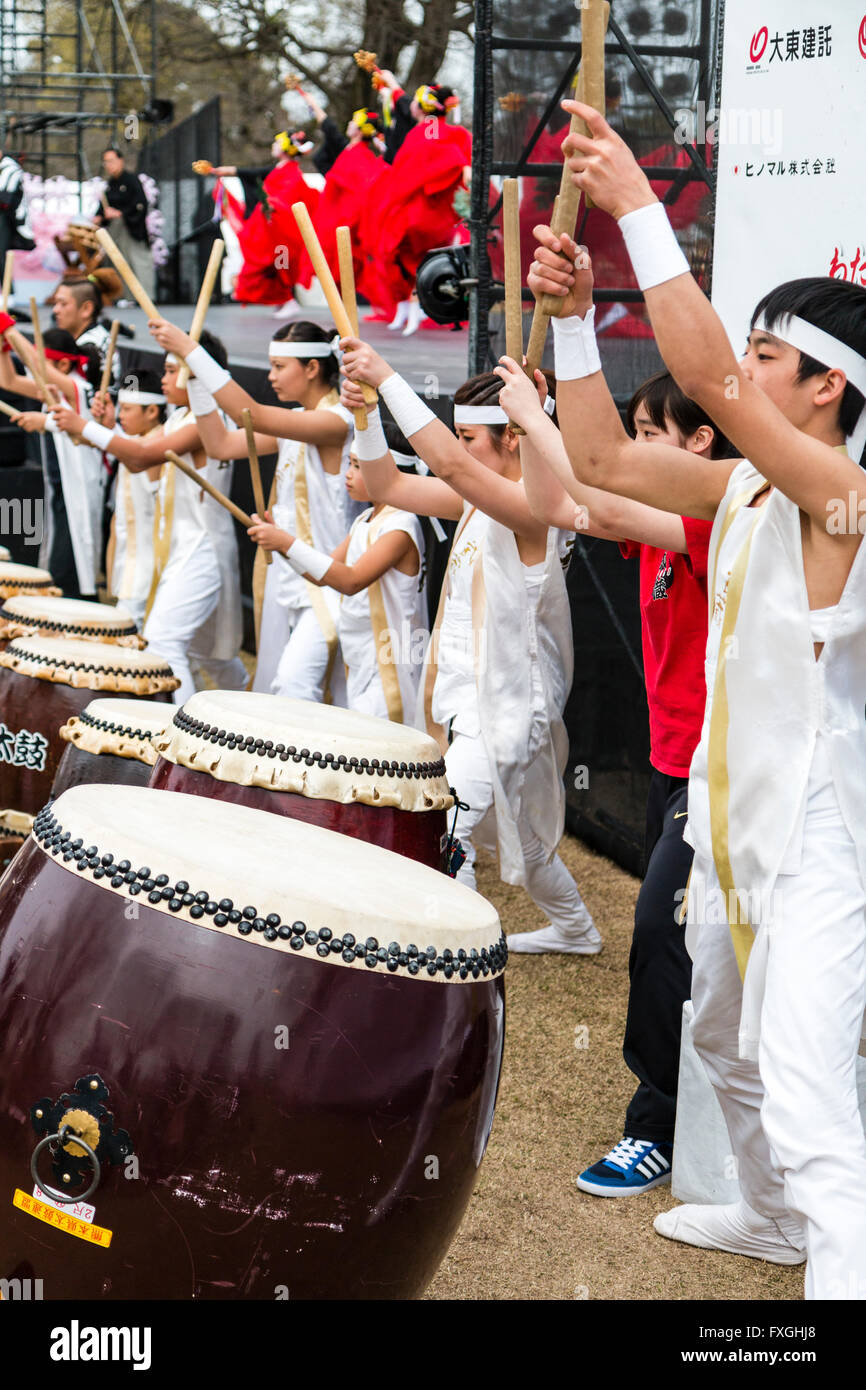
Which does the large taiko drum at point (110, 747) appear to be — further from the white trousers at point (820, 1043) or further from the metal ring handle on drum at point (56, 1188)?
the white trousers at point (820, 1043)

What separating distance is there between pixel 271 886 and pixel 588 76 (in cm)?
86

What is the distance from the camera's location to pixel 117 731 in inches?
113

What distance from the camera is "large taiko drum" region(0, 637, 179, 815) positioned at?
3301 mm

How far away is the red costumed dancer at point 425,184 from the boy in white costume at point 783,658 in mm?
6410

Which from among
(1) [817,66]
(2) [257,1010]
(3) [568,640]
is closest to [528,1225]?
(2) [257,1010]

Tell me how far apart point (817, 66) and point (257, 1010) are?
190cm

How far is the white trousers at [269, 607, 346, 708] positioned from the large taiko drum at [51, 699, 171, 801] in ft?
3.61

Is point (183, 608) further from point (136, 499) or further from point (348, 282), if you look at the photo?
point (348, 282)

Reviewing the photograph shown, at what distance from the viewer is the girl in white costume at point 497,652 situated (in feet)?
10.1

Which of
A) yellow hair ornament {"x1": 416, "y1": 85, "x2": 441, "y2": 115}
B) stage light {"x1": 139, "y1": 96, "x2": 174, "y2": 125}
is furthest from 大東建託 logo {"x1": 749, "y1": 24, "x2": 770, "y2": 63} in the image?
stage light {"x1": 139, "y1": 96, "x2": 174, "y2": 125}
